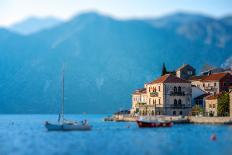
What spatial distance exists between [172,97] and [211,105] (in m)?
13.5

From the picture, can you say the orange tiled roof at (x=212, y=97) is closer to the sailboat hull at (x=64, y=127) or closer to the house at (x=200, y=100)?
the house at (x=200, y=100)

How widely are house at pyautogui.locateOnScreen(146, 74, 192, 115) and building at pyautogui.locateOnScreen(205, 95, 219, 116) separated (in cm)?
877

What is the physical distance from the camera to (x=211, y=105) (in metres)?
142

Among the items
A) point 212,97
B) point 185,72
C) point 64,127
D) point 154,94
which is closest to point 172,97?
point 154,94

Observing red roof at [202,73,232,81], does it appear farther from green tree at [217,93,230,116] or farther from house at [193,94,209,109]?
green tree at [217,93,230,116]

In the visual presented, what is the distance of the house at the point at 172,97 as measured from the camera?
150875 mm

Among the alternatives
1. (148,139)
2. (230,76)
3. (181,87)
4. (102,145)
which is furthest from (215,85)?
(102,145)

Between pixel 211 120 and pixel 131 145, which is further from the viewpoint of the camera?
pixel 211 120

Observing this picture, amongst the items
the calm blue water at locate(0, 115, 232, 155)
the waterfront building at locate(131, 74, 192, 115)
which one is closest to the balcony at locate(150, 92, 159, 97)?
the waterfront building at locate(131, 74, 192, 115)

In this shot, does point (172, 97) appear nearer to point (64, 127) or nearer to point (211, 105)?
point (211, 105)

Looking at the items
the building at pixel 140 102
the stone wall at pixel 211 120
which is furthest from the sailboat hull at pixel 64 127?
the building at pixel 140 102

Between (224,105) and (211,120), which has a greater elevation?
(224,105)

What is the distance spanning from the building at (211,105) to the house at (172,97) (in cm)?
877

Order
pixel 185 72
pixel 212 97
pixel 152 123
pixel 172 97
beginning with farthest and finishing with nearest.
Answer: pixel 185 72 < pixel 172 97 < pixel 212 97 < pixel 152 123
